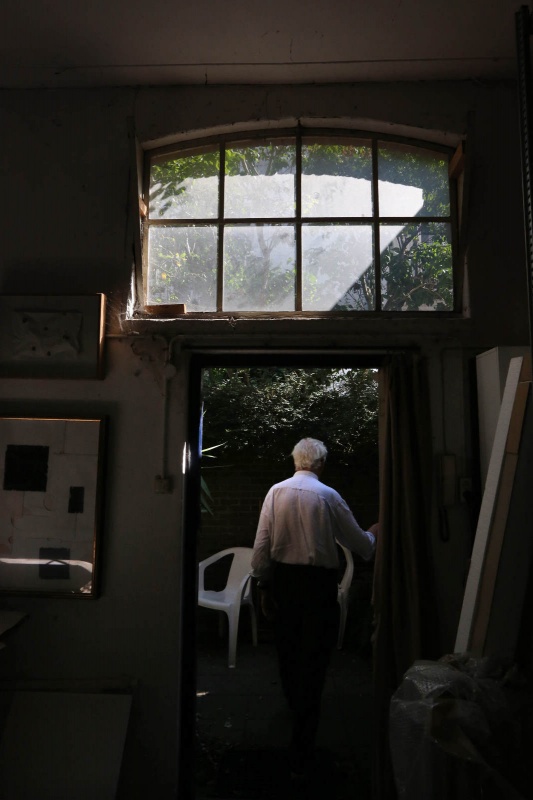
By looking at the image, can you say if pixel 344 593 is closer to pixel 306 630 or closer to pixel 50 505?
pixel 306 630

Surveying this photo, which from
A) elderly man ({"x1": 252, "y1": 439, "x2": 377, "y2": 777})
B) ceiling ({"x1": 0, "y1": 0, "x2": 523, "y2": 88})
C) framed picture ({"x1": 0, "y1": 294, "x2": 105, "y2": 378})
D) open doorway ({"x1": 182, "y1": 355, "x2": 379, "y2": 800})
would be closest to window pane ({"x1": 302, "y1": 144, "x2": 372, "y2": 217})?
ceiling ({"x1": 0, "y1": 0, "x2": 523, "y2": 88})

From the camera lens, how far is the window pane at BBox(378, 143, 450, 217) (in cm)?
289

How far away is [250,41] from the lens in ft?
8.46

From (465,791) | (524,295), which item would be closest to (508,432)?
(524,295)

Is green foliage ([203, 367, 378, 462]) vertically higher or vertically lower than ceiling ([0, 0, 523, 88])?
lower

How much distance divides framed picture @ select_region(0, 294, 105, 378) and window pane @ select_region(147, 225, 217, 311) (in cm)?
33

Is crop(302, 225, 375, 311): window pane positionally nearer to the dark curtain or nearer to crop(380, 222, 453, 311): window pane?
crop(380, 222, 453, 311): window pane

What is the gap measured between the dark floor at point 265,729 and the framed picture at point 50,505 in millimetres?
1393

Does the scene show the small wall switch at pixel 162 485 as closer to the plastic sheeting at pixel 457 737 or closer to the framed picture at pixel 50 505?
the framed picture at pixel 50 505

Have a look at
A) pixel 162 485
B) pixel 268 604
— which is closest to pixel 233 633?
pixel 268 604

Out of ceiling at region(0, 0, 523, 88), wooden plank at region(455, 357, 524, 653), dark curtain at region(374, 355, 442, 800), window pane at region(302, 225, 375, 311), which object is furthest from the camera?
window pane at region(302, 225, 375, 311)

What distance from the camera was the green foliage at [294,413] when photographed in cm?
571

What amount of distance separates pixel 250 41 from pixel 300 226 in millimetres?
832

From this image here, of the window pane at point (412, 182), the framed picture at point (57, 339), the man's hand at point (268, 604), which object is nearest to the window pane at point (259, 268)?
the window pane at point (412, 182)
